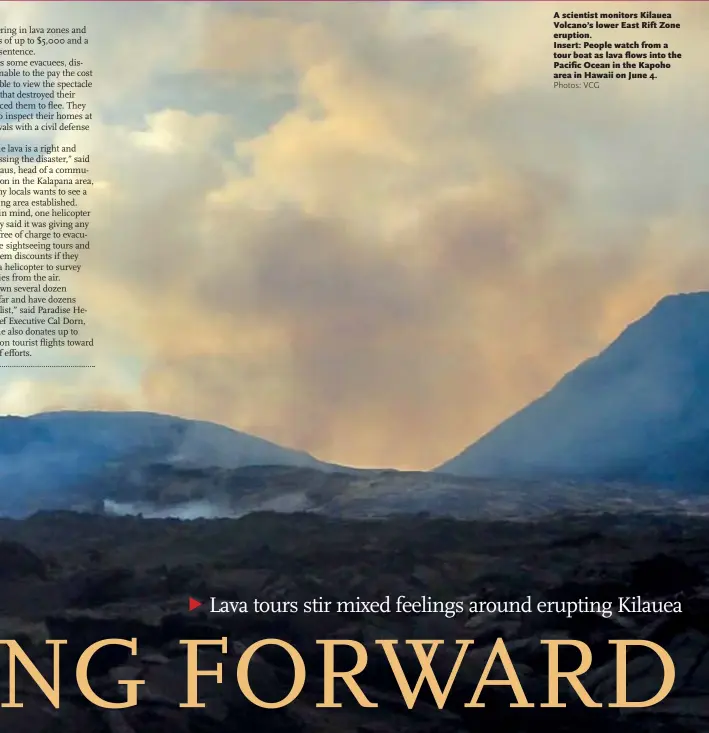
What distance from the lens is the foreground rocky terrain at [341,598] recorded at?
8.01ft

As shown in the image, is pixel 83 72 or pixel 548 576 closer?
pixel 548 576

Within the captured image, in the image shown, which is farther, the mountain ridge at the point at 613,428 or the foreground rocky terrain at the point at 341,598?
the mountain ridge at the point at 613,428

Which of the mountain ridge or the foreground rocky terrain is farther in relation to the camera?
the mountain ridge

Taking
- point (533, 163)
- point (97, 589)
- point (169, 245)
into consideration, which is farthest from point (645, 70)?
point (97, 589)

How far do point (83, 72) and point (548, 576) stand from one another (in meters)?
2.16

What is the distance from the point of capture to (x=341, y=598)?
8.21ft

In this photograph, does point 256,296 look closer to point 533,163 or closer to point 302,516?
point 302,516

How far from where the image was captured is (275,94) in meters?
2.69

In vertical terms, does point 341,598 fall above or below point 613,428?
below

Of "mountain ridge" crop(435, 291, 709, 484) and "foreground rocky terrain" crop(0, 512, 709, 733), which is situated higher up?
"mountain ridge" crop(435, 291, 709, 484)

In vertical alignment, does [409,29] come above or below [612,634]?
above

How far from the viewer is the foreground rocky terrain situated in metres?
2.44

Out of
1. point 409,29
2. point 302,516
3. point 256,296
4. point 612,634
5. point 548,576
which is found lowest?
point 612,634

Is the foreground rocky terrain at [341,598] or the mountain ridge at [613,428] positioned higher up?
the mountain ridge at [613,428]
